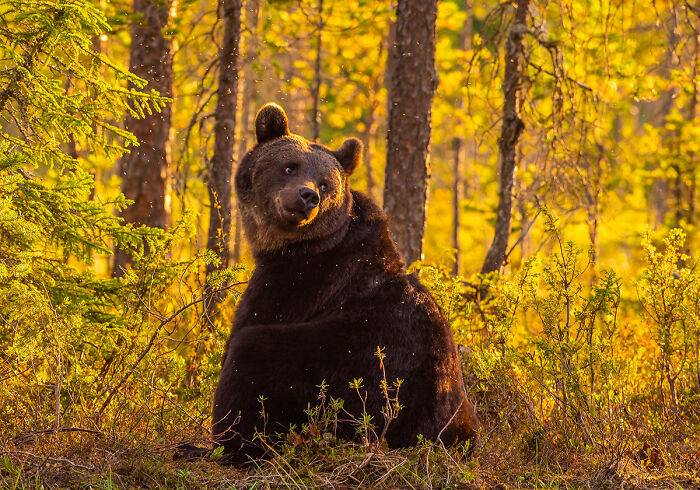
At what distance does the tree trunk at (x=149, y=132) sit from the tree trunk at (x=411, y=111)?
8.07 ft

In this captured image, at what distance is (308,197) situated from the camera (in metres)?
5.36

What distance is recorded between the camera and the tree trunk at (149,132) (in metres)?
9.66

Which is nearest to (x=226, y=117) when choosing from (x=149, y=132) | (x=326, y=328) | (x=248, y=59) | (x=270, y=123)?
(x=248, y=59)

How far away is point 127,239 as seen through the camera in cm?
625

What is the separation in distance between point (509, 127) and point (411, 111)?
1.24m

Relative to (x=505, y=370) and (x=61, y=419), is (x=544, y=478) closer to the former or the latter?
(x=505, y=370)

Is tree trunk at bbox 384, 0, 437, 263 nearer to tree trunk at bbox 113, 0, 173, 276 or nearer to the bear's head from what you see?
tree trunk at bbox 113, 0, 173, 276

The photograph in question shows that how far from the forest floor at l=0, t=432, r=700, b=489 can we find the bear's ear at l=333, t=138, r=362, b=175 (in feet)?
6.30

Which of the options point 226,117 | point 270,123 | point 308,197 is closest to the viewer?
point 308,197

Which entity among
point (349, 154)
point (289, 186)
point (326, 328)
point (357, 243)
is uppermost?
point (349, 154)

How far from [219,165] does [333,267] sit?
4.38 m

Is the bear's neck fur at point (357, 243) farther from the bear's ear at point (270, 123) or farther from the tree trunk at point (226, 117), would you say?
the tree trunk at point (226, 117)

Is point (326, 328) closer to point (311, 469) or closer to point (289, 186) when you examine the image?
point (311, 469)

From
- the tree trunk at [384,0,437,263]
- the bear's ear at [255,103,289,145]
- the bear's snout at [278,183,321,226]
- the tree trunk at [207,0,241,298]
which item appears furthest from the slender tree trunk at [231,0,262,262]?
the bear's snout at [278,183,321,226]
